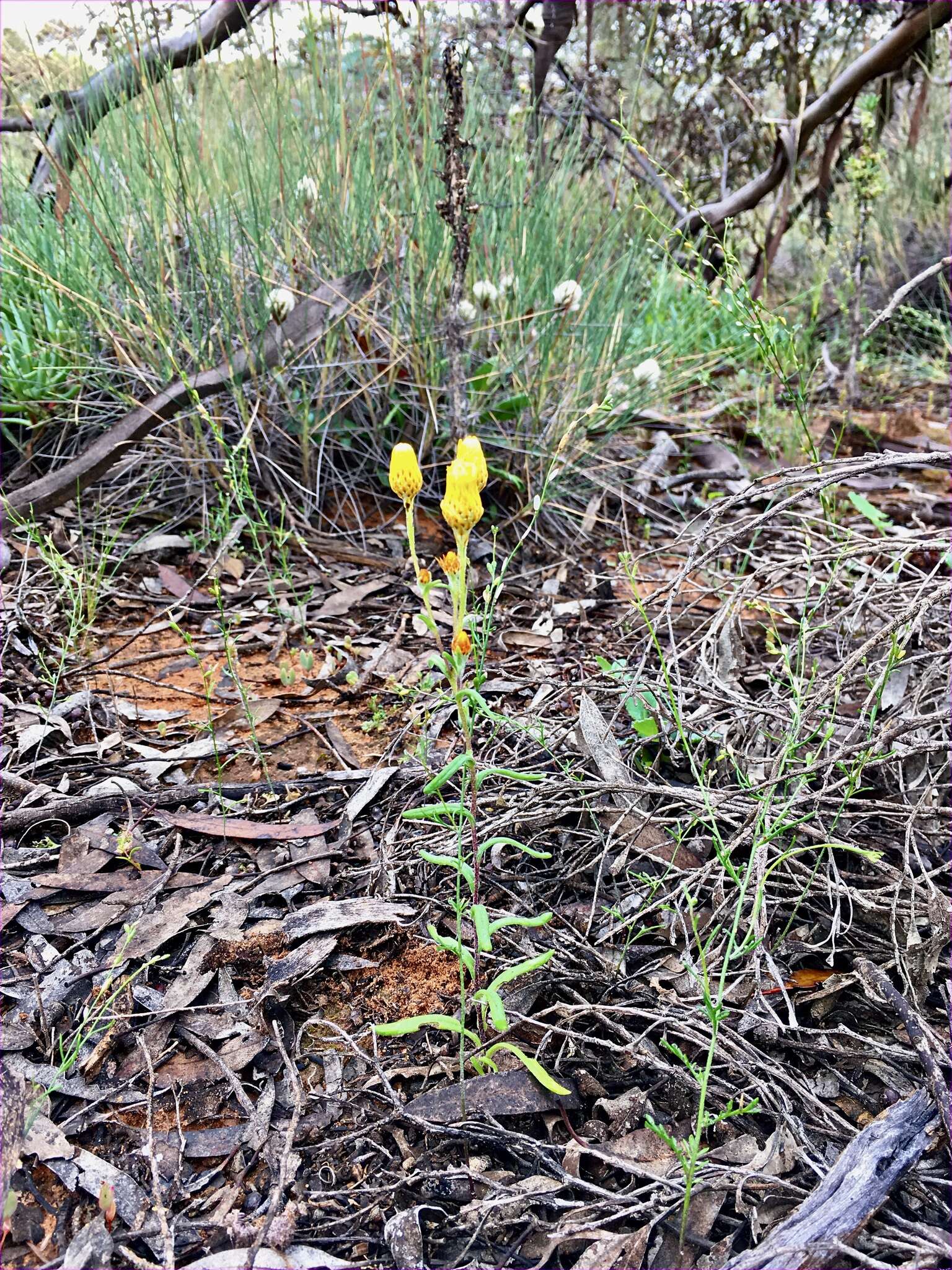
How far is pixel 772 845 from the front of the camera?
1.25 m

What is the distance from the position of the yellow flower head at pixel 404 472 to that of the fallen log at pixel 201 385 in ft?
4.02

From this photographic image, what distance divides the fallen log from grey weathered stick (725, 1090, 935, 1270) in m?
1.89

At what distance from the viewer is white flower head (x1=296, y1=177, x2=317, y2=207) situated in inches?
91.0

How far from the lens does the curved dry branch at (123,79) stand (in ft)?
7.36

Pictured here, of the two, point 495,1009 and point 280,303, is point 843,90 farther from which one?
point 495,1009

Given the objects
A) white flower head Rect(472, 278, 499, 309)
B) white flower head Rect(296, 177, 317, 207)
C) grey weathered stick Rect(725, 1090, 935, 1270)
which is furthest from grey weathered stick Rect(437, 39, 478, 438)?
grey weathered stick Rect(725, 1090, 935, 1270)

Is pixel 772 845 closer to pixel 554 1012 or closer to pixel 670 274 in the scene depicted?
pixel 554 1012

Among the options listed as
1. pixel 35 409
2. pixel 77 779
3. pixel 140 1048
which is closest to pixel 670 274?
pixel 35 409

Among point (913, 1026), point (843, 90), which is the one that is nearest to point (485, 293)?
point (843, 90)

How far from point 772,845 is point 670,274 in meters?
3.31

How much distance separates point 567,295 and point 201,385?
98cm

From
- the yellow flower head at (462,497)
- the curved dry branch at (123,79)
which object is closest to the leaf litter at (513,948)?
the yellow flower head at (462,497)

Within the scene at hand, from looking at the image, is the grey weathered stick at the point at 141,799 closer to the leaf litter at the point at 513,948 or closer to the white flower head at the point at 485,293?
the leaf litter at the point at 513,948

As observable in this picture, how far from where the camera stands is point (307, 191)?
2318mm
